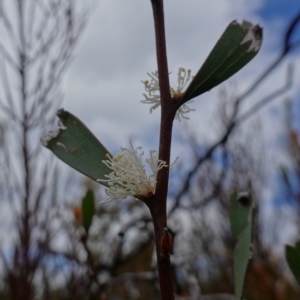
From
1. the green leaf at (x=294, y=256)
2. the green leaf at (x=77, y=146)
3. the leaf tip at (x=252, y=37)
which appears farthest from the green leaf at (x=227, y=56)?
the green leaf at (x=294, y=256)

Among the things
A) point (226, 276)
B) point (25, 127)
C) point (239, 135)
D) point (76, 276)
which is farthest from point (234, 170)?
point (76, 276)

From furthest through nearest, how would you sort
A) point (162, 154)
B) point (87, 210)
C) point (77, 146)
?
point (87, 210) → point (77, 146) → point (162, 154)

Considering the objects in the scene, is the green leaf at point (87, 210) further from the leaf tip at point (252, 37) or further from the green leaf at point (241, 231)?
the leaf tip at point (252, 37)

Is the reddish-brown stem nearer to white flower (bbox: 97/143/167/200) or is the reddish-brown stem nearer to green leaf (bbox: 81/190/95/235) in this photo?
white flower (bbox: 97/143/167/200)

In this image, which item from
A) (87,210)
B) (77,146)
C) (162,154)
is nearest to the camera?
(162,154)

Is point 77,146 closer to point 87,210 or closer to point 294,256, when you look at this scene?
point 87,210

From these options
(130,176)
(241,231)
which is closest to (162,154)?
(130,176)
